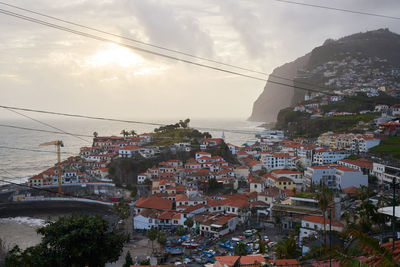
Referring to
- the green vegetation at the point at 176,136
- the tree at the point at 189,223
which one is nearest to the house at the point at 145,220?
the tree at the point at 189,223

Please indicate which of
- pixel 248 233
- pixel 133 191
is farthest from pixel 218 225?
pixel 133 191

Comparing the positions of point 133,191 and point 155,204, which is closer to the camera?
point 155,204

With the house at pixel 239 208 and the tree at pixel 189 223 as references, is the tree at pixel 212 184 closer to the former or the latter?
the house at pixel 239 208

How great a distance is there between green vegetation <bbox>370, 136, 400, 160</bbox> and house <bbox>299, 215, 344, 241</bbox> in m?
17.5

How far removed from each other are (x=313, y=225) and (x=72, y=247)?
12479 mm

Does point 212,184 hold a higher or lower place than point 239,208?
higher

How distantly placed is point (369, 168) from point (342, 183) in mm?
3754

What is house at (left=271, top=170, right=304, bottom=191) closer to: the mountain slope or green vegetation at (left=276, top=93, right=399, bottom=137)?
green vegetation at (left=276, top=93, right=399, bottom=137)

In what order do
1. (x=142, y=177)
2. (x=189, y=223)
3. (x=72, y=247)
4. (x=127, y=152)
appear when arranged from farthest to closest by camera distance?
1. (x=127, y=152)
2. (x=142, y=177)
3. (x=189, y=223)
4. (x=72, y=247)

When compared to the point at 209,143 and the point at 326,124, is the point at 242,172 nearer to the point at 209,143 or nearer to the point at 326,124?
A: the point at 209,143

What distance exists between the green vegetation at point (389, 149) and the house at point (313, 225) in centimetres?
1748

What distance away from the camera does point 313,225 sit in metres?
16.6

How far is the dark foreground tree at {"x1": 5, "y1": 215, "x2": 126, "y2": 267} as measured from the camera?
9239 millimetres

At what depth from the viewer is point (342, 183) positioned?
2545 centimetres
